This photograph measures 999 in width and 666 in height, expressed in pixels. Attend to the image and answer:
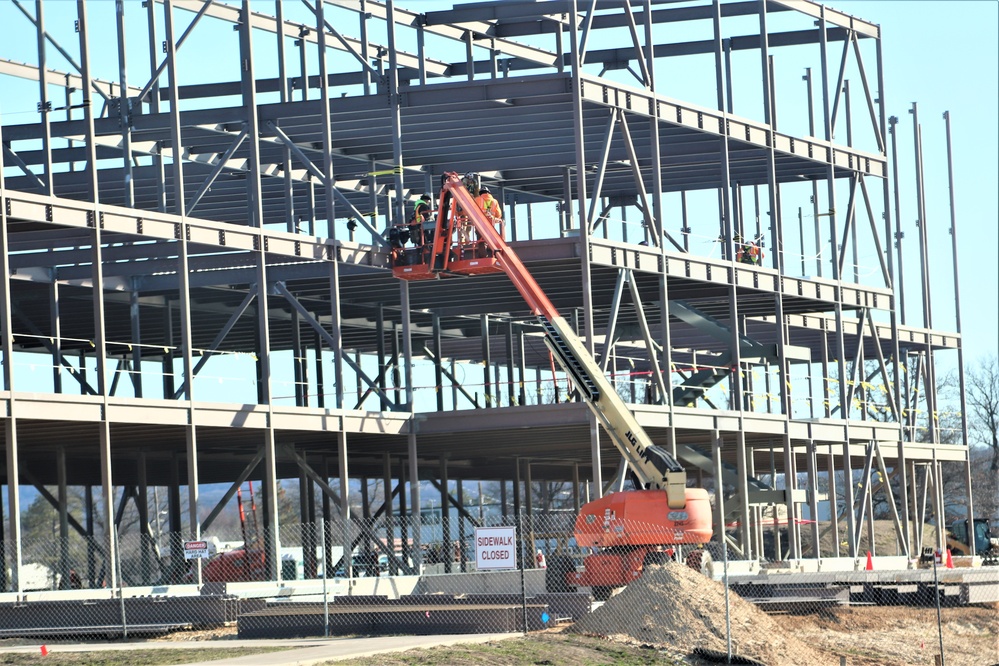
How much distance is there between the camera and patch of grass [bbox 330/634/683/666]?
20531 mm

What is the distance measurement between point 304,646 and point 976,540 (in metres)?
45.3

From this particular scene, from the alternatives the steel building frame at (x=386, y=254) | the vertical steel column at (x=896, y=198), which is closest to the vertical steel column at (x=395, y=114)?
the steel building frame at (x=386, y=254)

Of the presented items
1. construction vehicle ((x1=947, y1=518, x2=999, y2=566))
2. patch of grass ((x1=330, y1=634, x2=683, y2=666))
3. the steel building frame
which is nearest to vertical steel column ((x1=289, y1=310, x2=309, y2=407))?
the steel building frame

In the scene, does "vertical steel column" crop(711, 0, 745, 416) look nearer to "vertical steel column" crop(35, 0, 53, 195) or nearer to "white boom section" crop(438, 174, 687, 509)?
"white boom section" crop(438, 174, 687, 509)

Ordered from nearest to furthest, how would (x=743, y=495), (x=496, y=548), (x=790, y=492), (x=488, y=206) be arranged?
(x=496, y=548), (x=488, y=206), (x=743, y=495), (x=790, y=492)

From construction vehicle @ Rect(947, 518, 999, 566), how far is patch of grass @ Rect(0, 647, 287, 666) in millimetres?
37633

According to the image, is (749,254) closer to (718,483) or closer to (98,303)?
(718,483)

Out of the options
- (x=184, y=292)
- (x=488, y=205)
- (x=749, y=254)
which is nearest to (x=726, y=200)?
(x=749, y=254)

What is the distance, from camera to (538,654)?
21.4m

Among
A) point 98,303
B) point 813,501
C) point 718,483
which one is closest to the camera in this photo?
point 98,303

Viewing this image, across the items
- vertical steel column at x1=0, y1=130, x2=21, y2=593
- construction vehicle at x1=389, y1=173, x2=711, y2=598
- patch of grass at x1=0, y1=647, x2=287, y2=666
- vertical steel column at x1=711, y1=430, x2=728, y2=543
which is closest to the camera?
patch of grass at x1=0, y1=647, x2=287, y2=666

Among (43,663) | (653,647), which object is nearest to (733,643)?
(653,647)

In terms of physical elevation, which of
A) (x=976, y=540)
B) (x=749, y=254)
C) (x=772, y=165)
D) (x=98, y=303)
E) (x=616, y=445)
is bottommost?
(x=976, y=540)

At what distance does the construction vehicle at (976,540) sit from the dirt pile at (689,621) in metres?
30.6
